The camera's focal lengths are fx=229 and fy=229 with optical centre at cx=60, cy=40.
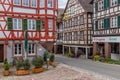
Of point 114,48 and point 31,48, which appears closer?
point 31,48

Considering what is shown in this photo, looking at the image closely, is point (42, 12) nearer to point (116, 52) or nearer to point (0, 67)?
point (0, 67)

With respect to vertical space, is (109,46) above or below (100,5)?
below

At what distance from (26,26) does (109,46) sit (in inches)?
509

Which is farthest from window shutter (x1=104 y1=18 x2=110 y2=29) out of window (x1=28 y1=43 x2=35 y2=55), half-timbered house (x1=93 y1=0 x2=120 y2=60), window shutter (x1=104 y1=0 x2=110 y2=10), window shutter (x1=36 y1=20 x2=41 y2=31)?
window (x1=28 y1=43 x2=35 y2=55)

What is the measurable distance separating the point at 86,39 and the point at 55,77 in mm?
19712

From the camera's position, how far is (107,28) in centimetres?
3297

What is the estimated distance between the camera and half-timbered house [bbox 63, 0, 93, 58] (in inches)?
1538

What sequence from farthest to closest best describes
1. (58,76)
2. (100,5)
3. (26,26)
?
(100,5)
(26,26)
(58,76)

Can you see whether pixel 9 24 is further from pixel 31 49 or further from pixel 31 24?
pixel 31 49

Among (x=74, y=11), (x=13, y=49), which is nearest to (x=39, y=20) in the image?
(x=13, y=49)

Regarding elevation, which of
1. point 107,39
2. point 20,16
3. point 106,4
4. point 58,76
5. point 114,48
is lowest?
point 58,76

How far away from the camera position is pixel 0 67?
84.1 feet

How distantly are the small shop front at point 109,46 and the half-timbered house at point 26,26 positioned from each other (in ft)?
28.6

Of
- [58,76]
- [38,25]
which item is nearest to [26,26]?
[38,25]
